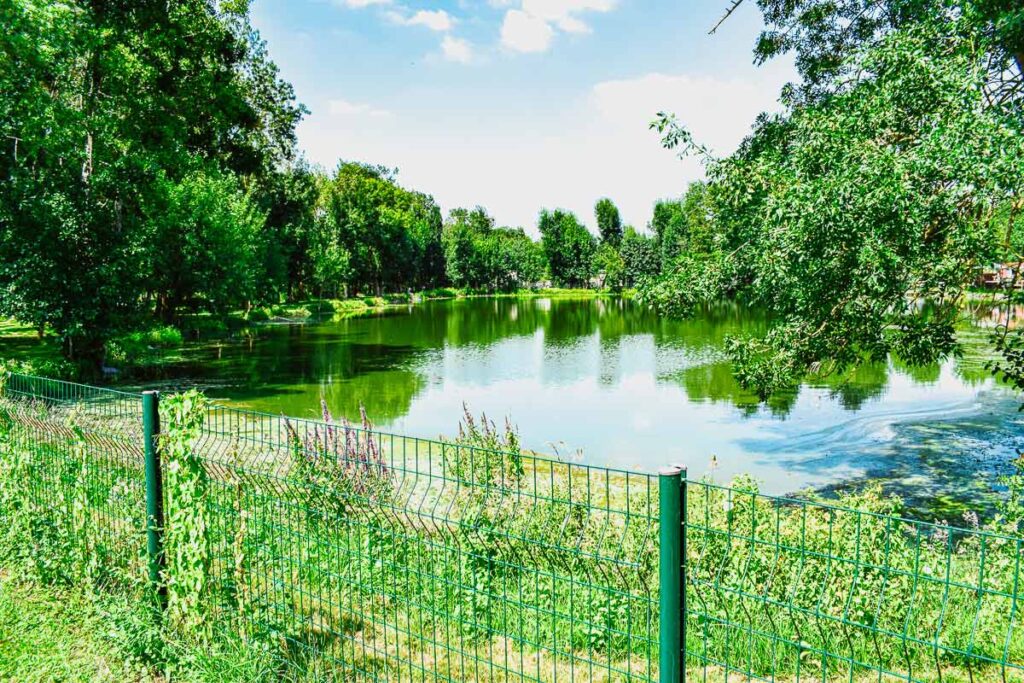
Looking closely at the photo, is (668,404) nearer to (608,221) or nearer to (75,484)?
(75,484)

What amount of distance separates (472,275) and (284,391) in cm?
8106

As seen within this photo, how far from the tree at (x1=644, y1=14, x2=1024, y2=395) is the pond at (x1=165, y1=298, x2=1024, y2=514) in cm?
178

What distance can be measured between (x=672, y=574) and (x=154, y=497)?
329cm

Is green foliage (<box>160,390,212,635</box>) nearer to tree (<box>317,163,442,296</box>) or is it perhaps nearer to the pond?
the pond

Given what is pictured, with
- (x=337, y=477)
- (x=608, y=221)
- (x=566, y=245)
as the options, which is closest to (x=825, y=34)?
(x=337, y=477)

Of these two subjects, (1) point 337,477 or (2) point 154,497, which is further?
(1) point 337,477

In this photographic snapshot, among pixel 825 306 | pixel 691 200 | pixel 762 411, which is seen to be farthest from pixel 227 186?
pixel 691 200

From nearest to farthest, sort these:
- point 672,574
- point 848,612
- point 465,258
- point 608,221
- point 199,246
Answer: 1. point 672,574
2. point 848,612
3. point 199,246
4. point 465,258
5. point 608,221

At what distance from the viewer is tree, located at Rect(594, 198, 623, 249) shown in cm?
11750

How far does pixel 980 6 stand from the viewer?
8.02 metres

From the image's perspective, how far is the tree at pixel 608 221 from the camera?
117500mm

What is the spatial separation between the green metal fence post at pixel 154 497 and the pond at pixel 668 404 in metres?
3.70

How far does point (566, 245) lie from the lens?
366 ft

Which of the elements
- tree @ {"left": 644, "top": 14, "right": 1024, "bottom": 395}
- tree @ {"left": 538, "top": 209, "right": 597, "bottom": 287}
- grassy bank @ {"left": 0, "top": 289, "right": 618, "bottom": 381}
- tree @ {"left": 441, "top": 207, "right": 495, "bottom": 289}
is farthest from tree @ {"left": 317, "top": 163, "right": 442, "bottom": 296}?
tree @ {"left": 644, "top": 14, "right": 1024, "bottom": 395}
